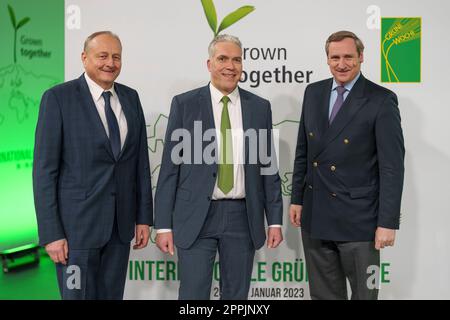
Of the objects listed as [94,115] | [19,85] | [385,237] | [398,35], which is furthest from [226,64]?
[19,85]

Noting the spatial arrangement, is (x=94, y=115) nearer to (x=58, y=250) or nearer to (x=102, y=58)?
(x=102, y=58)

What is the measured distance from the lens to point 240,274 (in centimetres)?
312

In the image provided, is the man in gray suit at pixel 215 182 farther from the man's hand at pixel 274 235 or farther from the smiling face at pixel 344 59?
the smiling face at pixel 344 59

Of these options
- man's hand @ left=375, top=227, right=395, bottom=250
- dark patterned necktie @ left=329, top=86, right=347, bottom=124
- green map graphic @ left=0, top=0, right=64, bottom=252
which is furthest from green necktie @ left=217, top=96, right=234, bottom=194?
green map graphic @ left=0, top=0, right=64, bottom=252

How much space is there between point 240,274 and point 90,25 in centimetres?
203

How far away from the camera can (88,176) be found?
2.93m

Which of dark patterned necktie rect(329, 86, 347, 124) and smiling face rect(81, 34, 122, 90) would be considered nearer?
smiling face rect(81, 34, 122, 90)

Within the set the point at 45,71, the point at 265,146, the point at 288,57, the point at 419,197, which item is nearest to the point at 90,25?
the point at 45,71

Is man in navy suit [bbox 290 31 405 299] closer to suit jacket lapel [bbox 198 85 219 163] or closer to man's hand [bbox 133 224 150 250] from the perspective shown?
suit jacket lapel [bbox 198 85 219 163]

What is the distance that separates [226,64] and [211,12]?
1.04 meters

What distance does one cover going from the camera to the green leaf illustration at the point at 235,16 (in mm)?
3930

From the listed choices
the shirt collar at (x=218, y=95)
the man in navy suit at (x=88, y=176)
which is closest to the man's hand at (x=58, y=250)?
the man in navy suit at (x=88, y=176)

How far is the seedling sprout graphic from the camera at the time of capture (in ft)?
12.7

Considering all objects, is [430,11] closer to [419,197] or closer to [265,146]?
[419,197]
